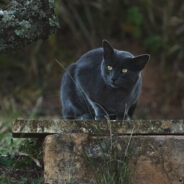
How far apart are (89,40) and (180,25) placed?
173 centimetres

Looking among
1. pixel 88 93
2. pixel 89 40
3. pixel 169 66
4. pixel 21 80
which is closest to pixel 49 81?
pixel 21 80

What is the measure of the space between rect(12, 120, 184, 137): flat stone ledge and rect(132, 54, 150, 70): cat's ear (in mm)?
849

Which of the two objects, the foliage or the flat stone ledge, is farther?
the flat stone ledge

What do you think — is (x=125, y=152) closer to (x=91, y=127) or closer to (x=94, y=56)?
(x=91, y=127)

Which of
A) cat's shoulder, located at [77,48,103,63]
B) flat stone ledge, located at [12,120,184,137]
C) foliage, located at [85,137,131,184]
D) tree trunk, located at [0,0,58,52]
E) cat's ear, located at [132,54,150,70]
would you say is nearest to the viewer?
foliage, located at [85,137,131,184]

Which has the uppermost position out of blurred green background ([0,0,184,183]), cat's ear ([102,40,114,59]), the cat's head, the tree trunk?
the tree trunk

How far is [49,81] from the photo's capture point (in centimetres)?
747

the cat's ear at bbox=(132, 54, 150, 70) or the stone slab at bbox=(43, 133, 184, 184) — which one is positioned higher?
the cat's ear at bbox=(132, 54, 150, 70)

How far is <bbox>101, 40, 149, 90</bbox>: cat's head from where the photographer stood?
11.5ft

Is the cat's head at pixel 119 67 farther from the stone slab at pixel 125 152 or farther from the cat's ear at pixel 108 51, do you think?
the stone slab at pixel 125 152

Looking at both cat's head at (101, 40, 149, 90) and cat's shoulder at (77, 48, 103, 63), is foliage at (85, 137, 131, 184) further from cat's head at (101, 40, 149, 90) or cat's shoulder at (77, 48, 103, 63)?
cat's shoulder at (77, 48, 103, 63)

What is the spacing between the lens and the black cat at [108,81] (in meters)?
3.54

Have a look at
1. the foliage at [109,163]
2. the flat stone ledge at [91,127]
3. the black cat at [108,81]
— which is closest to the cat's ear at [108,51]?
the black cat at [108,81]

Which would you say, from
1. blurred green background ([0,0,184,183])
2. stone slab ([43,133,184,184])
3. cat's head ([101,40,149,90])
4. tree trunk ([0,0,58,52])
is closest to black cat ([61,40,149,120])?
cat's head ([101,40,149,90])
